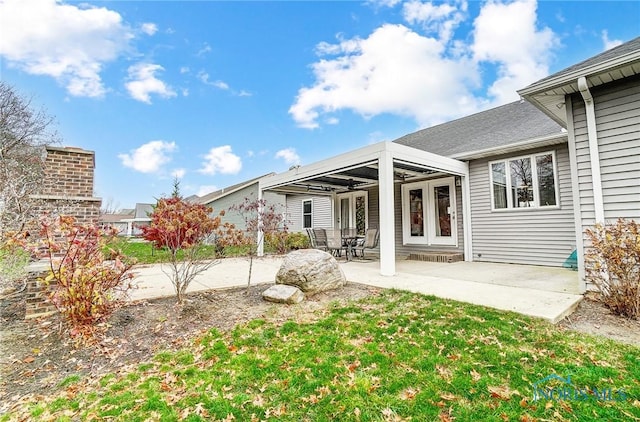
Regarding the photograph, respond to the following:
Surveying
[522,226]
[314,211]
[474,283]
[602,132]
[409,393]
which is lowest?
[409,393]

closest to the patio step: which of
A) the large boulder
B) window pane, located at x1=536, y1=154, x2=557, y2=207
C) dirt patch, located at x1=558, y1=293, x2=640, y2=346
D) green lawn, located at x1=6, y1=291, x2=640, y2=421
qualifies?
window pane, located at x1=536, y1=154, x2=557, y2=207

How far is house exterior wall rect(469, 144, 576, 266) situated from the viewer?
653 centimetres

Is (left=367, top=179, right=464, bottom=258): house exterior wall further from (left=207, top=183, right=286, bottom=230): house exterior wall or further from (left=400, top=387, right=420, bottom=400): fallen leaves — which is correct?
(left=400, top=387, right=420, bottom=400): fallen leaves

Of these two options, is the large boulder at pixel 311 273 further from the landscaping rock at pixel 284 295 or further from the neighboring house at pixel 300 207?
the neighboring house at pixel 300 207

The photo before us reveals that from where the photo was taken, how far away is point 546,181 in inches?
269

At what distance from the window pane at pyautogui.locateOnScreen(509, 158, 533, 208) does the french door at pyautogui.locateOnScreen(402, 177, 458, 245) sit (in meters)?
1.49

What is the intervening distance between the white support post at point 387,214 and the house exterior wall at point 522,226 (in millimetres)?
3486

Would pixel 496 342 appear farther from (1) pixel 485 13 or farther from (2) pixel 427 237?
(1) pixel 485 13

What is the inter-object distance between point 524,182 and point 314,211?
9.05 metres

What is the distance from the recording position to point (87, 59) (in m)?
8.91

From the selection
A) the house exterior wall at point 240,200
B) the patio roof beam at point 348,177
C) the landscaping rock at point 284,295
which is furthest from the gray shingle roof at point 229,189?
the landscaping rock at point 284,295

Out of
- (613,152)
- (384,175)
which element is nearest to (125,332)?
(384,175)

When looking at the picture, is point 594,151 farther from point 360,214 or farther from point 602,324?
point 360,214

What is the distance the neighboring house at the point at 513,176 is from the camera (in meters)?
4.19
